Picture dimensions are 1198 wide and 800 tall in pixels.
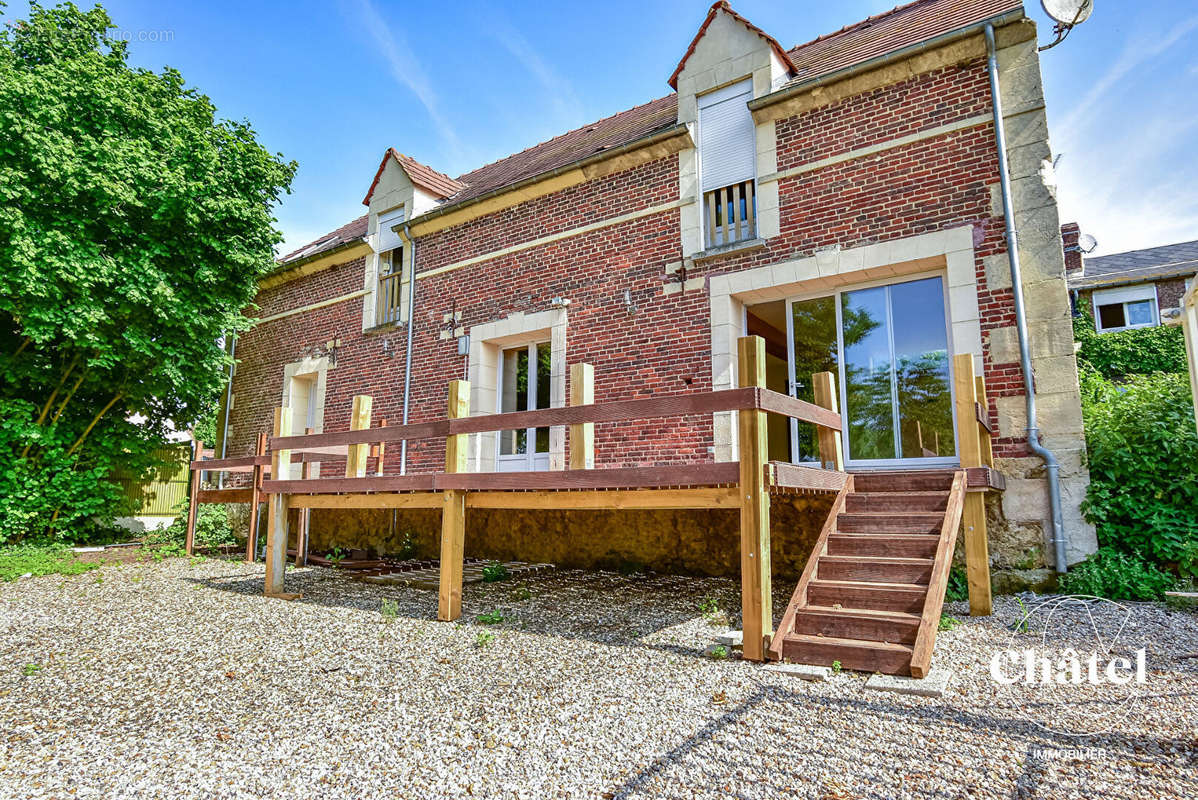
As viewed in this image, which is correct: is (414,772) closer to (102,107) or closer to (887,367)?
(887,367)

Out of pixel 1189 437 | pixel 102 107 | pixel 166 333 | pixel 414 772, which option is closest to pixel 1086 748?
pixel 414 772

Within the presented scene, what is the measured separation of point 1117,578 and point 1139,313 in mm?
15595

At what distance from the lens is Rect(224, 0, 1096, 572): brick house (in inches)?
219

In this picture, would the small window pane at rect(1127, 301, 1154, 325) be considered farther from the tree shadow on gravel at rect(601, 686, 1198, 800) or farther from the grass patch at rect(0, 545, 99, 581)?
the grass patch at rect(0, 545, 99, 581)

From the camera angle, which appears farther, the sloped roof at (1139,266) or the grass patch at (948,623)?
the sloped roof at (1139,266)

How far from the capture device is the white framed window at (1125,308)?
Result: 16.3 meters

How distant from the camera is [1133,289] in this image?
1655 cm

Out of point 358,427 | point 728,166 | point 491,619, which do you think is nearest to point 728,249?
point 728,166

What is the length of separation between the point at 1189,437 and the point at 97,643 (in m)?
7.90

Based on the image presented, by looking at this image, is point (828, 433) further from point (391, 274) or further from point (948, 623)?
point (391, 274)

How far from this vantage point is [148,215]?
939 cm

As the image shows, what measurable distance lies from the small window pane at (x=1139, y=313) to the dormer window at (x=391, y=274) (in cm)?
1753

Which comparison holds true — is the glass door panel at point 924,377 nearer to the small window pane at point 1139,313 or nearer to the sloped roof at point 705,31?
the sloped roof at point 705,31

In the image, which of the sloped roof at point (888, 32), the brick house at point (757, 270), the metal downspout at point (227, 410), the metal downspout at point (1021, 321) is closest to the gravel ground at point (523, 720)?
the metal downspout at point (1021, 321)
